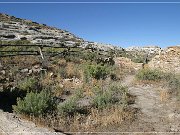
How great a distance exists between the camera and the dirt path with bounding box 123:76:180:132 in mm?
10047

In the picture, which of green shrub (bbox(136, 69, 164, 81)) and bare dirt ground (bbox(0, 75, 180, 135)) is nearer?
bare dirt ground (bbox(0, 75, 180, 135))

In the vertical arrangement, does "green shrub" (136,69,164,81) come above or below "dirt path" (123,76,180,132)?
above

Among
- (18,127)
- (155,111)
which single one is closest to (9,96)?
(18,127)

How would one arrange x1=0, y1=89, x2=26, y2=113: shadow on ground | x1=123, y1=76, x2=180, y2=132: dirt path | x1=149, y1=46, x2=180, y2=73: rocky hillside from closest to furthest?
x1=123, y1=76, x2=180, y2=132: dirt path
x1=0, y1=89, x2=26, y2=113: shadow on ground
x1=149, y1=46, x2=180, y2=73: rocky hillside

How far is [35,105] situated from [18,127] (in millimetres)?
2011

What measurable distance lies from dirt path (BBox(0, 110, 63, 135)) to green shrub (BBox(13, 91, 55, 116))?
0.75 metres

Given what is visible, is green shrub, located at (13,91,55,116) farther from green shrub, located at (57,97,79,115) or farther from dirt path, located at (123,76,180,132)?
dirt path, located at (123,76,180,132)

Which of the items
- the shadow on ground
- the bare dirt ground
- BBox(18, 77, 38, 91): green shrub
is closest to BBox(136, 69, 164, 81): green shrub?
the bare dirt ground

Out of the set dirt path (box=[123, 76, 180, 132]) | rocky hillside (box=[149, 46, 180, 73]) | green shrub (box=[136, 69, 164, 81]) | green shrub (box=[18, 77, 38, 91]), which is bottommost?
dirt path (box=[123, 76, 180, 132])

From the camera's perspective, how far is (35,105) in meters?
10.6

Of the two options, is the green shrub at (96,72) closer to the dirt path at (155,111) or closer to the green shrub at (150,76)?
the green shrub at (150,76)

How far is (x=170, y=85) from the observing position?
15.1 meters

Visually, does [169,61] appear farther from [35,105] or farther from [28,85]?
[35,105]

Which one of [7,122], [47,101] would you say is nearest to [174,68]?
[47,101]
